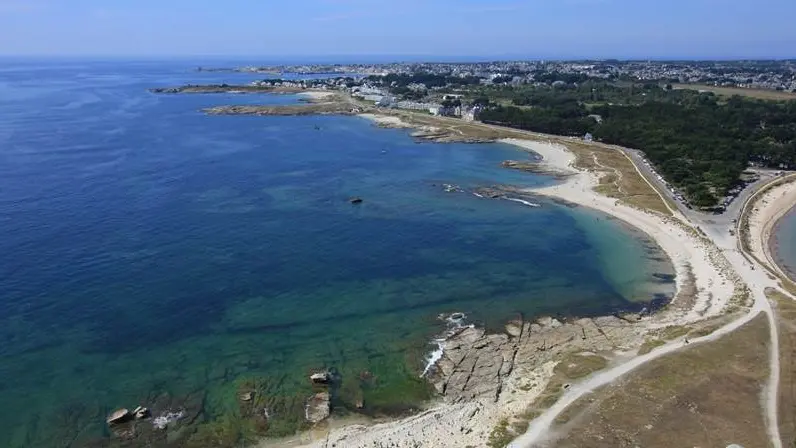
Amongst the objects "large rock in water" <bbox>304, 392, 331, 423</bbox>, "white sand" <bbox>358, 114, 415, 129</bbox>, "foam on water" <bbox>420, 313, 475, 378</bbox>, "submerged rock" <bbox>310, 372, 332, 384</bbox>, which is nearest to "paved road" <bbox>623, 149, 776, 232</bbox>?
"foam on water" <bbox>420, 313, 475, 378</bbox>

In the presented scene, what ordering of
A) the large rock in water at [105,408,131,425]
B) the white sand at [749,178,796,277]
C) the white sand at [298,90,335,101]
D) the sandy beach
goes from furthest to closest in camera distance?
the white sand at [298,90,335,101]
the white sand at [749,178,796,277]
the large rock in water at [105,408,131,425]
the sandy beach

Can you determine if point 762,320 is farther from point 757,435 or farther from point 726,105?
point 726,105

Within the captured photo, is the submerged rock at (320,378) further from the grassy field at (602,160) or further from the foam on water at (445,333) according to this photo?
the grassy field at (602,160)

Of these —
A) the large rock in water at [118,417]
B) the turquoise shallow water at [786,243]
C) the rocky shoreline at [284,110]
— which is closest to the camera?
the large rock in water at [118,417]

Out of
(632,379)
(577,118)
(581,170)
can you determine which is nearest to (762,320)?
(632,379)

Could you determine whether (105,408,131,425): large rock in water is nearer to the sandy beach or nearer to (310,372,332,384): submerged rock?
the sandy beach

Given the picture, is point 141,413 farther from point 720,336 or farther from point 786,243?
point 786,243

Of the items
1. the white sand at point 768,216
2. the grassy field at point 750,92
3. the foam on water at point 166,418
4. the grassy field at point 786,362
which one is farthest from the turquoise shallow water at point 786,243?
the grassy field at point 750,92
